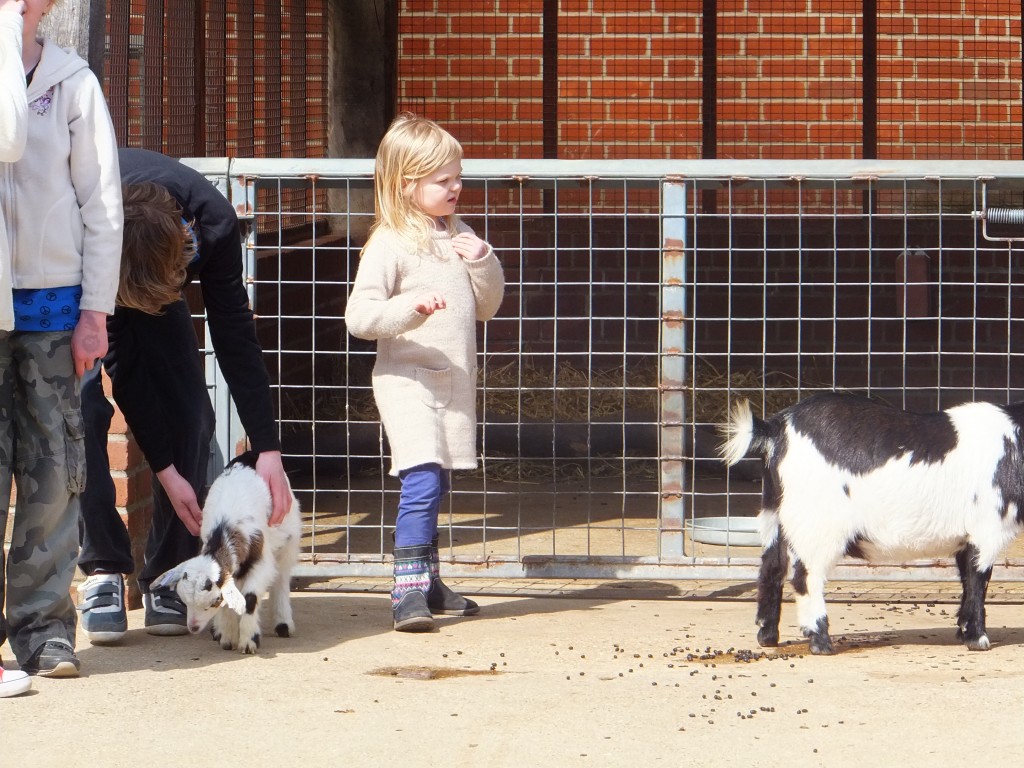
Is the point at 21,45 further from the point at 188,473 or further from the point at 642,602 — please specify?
the point at 642,602

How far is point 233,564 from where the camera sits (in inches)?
167

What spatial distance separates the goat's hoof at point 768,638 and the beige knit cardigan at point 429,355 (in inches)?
40.6

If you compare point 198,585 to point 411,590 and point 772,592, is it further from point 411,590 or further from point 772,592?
point 772,592

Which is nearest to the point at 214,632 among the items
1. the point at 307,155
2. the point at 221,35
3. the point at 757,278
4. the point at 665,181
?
the point at 665,181

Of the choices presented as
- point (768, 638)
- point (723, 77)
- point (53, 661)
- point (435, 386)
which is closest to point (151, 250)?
point (435, 386)

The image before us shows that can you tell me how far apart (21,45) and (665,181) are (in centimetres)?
234

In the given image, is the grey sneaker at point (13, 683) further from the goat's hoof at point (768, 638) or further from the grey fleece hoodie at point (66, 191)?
the goat's hoof at point (768, 638)

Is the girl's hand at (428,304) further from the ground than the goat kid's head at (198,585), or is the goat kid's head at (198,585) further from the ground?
the girl's hand at (428,304)

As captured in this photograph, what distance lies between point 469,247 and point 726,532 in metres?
1.67

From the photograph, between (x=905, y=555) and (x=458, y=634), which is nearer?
(x=905, y=555)

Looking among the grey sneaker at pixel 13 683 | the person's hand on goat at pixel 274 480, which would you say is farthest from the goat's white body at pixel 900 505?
the grey sneaker at pixel 13 683

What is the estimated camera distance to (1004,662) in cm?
415

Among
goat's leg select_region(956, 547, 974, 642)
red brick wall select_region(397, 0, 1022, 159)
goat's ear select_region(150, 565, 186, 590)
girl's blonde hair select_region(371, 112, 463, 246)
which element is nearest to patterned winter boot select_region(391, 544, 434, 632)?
goat's ear select_region(150, 565, 186, 590)

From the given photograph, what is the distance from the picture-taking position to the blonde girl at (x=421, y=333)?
4.58 meters
